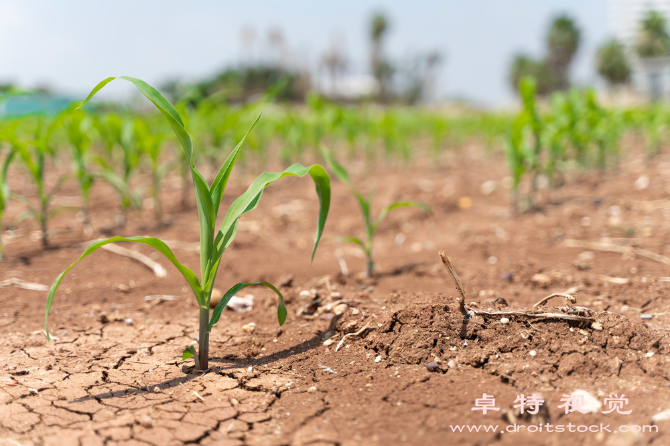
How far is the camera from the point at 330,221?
3818mm

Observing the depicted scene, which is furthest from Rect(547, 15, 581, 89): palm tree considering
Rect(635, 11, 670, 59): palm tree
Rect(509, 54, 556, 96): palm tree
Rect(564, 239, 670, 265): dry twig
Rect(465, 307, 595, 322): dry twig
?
Rect(465, 307, 595, 322): dry twig

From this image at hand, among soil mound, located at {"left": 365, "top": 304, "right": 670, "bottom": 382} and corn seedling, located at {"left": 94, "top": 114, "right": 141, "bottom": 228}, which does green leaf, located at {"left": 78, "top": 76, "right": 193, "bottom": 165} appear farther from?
corn seedling, located at {"left": 94, "top": 114, "right": 141, "bottom": 228}

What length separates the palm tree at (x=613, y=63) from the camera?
3959 centimetres

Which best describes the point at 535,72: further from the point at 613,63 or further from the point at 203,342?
the point at 203,342

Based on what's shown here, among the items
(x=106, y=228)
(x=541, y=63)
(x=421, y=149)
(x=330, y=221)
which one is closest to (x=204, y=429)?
(x=106, y=228)

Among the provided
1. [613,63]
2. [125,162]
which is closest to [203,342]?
[125,162]

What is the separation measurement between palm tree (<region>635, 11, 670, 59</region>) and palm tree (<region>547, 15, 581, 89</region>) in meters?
17.8

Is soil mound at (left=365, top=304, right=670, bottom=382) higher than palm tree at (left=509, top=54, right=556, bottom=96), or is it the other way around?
palm tree at (left=509, top=54, right=556, bottom=96)

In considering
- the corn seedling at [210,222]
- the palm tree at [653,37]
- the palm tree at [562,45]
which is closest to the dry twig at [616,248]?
the corn seedling at [210,222]

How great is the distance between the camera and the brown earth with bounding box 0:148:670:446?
1170 millimetres

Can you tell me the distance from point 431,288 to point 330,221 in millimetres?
1831

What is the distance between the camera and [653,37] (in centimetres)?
2889

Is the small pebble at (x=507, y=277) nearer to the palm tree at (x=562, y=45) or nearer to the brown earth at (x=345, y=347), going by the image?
the brown earth at (x=345, y=347)

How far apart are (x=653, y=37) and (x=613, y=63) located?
40.6 ft
